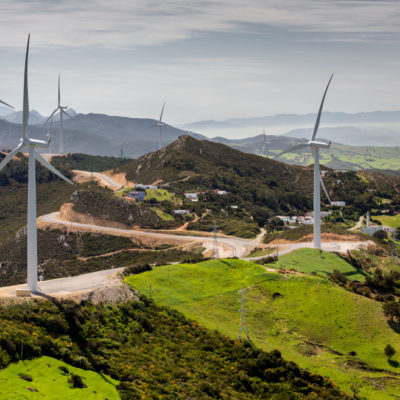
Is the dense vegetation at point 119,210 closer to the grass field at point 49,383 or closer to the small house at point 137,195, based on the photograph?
the small house at point 137,195

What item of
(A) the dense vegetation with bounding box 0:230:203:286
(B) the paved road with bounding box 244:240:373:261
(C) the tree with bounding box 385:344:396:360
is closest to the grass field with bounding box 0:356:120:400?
(C) the tree with bounding box 385:344:396:360

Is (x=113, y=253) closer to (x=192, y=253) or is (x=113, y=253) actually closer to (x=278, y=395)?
(x=192, y=253)

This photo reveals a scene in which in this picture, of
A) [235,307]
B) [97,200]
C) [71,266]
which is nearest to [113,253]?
[71,266]

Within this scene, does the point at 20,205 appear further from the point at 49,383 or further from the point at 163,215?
the point at 49,383

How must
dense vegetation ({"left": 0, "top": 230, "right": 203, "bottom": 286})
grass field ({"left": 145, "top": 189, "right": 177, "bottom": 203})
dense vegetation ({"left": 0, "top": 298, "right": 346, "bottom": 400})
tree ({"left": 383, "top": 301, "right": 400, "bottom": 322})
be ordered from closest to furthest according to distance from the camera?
dense vegetation ({"left": 0, "top": 298, "right": 346, "bottom": 400}), tree ({"left": 383, "top": 301, "right": 400, "bottom": 322}), dense vegetation ({"left": 0, "top": 230, "right": 203, "bottom": 286}), grass field ({"left": 145, "top": 189, "right": 177, "bottom": 203})

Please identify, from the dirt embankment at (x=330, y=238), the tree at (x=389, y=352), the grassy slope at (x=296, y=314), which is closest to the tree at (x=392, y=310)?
the grassy slope at (x=296, y=314)

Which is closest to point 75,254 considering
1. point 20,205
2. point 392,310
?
point 20,205

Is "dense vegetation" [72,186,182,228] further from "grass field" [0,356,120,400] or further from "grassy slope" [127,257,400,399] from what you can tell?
"grass field" [0,356,120,400]
